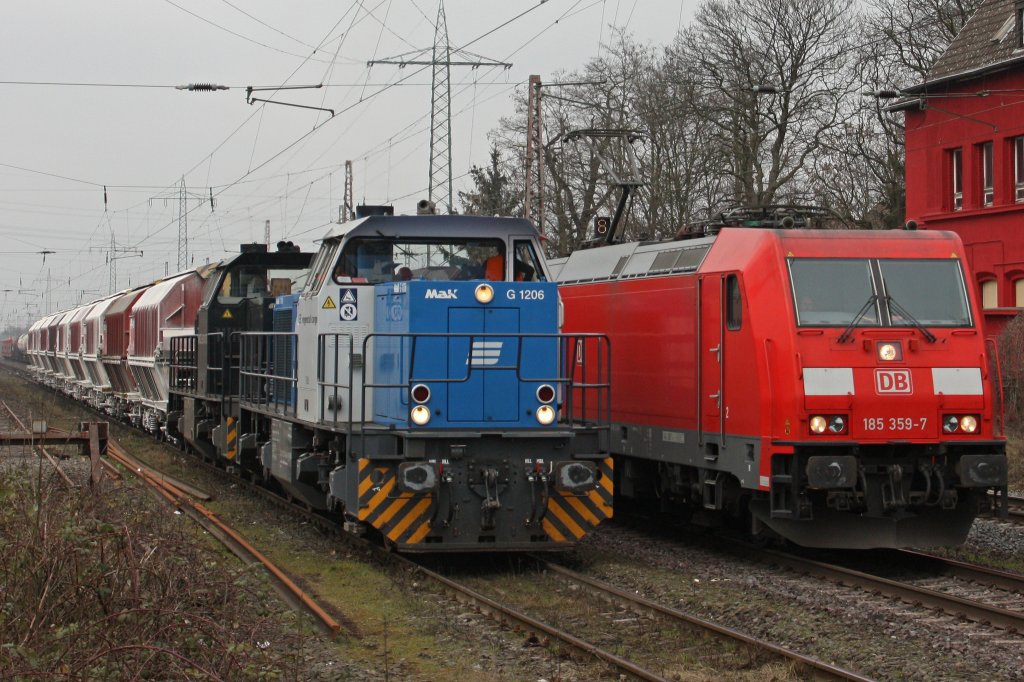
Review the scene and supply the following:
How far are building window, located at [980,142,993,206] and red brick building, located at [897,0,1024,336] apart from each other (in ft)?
0.08

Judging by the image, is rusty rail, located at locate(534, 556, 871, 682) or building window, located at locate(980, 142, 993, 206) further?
building window, located at locate(980, 142, 993, 206)

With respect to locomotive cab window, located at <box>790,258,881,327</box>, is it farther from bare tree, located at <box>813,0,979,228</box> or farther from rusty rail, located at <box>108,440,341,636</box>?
bare tree, located at <box>813,0,979,228</box>

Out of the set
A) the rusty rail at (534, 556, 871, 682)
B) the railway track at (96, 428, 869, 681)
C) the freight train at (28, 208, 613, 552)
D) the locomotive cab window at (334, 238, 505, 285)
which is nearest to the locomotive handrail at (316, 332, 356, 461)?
the freight train at (28, 208, 613, 552)

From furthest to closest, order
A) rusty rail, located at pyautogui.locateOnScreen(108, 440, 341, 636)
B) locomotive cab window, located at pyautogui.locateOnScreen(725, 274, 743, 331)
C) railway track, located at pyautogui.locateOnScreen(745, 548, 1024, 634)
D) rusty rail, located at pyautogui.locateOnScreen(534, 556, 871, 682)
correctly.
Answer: locomotive cab window, located at pyautogui.locateOnScreen(725, 274, 743, 331)
railway track, located at pyautogui.locateOnScreen(745, 548, 1024, 634)
rusty rail, located at pyautogui.locateOnScreen(108, 440, 341, 636)
rusty rail, located at pyautogui.locateOnScreen(534, 556, 871, 682)

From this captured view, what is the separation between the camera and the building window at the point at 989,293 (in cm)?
3112

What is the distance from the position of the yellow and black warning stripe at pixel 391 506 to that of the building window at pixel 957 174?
26178mm

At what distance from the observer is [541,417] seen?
10.8m

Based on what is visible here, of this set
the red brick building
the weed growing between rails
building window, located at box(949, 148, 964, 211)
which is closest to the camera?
the weed growing between rails

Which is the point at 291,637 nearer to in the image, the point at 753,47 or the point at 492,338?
the point at 492,338

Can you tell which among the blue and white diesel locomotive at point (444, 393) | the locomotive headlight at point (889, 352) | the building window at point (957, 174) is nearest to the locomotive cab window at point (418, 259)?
the blue and white diesel locomotive at point (444, 393)

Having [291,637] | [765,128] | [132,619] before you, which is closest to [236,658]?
[132,619]

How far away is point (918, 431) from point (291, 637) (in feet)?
18.6

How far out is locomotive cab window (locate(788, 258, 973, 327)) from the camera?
10.6 meters

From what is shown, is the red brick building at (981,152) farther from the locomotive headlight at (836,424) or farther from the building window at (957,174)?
the locomotive headlight at (836,424)
